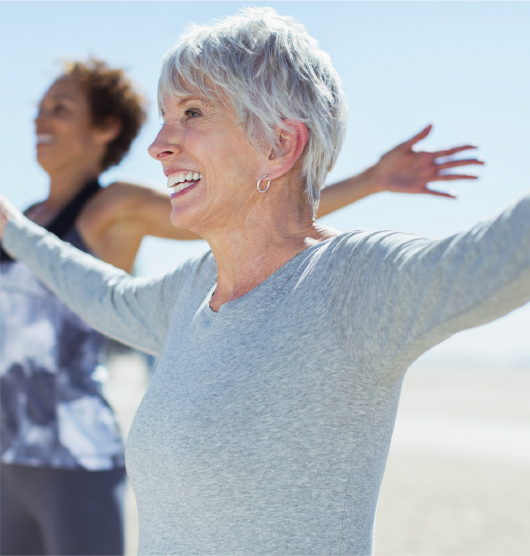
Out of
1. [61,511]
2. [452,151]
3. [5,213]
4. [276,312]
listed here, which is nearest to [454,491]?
[61,511]

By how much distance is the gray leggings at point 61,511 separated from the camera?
2.16 m

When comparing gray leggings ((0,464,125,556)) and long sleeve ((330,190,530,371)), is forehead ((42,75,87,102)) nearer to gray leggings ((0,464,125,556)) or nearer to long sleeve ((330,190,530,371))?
gray leggings ((0,464,125,556))

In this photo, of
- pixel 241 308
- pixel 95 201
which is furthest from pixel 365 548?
pixel 95 201

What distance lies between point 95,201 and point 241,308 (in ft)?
4.32

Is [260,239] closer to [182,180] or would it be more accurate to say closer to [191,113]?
[182,180]

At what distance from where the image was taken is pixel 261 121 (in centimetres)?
149

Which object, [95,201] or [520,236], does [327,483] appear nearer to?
[520,236]

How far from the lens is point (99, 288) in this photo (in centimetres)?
207

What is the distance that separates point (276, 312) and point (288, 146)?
0.43 meters

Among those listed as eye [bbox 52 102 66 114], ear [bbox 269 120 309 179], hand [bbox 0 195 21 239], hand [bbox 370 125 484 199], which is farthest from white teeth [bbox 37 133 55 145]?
ear [bbox 269 120 309 179]

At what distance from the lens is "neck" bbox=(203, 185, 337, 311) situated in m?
1.51

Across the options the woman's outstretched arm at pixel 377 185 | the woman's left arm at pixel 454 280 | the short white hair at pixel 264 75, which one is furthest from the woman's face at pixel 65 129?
the woman's left arm at pixel 454 280

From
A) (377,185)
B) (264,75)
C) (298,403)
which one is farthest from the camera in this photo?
(377,185)

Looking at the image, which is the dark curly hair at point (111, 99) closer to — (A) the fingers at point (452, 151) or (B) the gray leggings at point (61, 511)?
(B) the gray leggings at point (61, 511)
